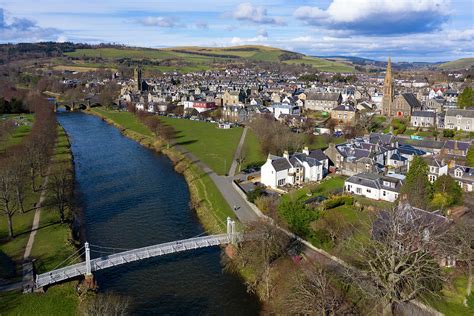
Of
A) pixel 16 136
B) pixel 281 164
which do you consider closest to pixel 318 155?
pixel 281 164

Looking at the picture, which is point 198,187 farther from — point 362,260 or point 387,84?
point 387,84

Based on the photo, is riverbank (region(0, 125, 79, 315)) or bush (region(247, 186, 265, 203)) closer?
riverbank (region(0, 125, 79, 315))

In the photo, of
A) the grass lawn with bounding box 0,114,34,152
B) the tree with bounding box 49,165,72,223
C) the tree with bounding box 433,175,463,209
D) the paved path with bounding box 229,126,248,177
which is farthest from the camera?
the grass lawn with bounding box 0,114,34,152

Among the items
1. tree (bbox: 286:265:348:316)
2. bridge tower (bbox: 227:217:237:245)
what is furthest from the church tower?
tree (bbox: 286:265:348:316)

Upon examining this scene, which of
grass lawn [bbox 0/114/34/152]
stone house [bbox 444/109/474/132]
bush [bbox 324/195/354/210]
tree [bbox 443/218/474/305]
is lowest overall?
bush [bbox 324/195/354/210]

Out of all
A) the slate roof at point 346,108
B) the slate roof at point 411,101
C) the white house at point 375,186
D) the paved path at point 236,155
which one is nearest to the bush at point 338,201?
the white house at point 375,186

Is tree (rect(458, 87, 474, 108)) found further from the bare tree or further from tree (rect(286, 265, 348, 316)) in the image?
the bare tree

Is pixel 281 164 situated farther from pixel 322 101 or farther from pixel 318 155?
pixel 322 101
